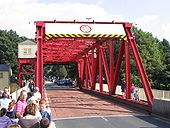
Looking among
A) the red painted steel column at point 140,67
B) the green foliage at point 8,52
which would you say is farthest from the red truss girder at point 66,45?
the green foliage at point 8,52

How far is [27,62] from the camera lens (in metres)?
67.8

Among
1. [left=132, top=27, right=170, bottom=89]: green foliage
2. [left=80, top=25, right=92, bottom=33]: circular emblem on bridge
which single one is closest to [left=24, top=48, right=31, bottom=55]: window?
[left=132, top=27, right=170, bottom=89]: green foliage

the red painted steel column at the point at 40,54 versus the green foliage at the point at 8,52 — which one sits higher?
the green foliage at the point at 8,52

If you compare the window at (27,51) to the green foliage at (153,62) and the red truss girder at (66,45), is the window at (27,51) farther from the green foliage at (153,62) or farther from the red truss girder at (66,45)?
the red truss girder at (66,45)

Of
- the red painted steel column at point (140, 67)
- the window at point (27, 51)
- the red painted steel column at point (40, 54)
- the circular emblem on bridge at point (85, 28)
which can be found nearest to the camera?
the red painted steel column at point (140, 67)

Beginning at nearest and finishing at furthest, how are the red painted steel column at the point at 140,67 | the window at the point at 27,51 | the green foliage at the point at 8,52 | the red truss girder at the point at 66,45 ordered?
the red painted steel column at the point at 140,67 → the red truss girder at the point at 66,45 → the window at the point at 27,51 → the green foliage at the point at 8,52

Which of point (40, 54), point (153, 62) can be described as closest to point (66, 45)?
point (40, 54)

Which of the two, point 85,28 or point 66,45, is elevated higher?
point 66,45

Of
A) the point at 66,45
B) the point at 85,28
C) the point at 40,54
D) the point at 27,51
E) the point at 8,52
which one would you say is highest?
the point at 8,52

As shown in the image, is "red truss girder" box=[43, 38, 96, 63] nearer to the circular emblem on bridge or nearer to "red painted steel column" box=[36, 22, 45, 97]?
the circular emblem on bridge

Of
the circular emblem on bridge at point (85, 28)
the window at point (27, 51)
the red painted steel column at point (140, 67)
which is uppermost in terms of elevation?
the window at point (27, 51)

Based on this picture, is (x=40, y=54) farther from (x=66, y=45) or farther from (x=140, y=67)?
(x=66, y=45)

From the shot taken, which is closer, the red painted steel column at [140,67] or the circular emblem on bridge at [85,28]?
the red painted steel column at [140,67]

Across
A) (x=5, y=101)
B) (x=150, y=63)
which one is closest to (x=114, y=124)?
(x=5, y=101)
